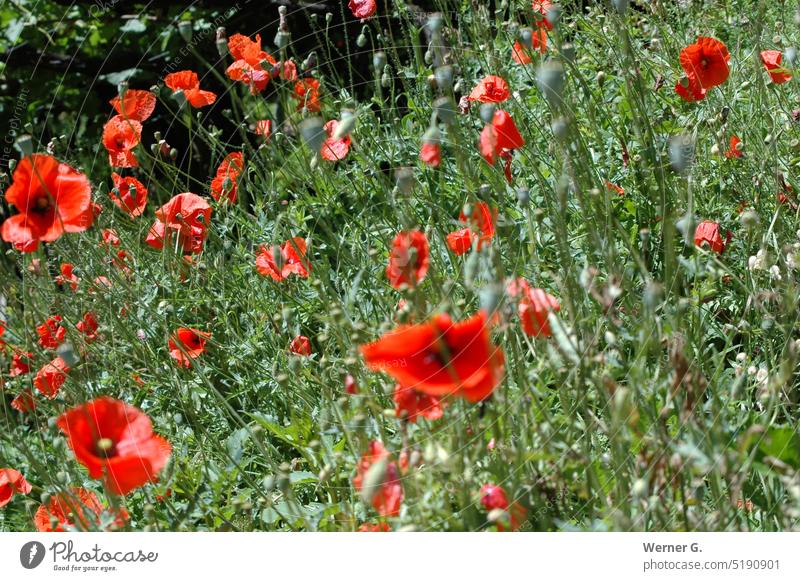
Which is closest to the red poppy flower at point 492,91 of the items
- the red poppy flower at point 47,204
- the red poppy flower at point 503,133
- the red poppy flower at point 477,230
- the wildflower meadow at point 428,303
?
the wildflower meadow at point 428,303

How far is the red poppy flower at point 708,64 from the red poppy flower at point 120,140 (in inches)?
36.3

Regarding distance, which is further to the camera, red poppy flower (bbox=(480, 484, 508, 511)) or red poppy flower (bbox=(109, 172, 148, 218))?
red poppy flower (bbox=(109, 172, 148, 218))

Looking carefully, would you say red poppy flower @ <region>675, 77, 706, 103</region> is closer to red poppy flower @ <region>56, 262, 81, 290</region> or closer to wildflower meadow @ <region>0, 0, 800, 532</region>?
wildflower meadow @ <region>0, 0, 800, 532</region>

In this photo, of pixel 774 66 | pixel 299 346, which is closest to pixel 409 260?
pixel 299 346

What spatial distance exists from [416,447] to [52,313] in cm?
113

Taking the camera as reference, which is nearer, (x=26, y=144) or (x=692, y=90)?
(x=26, y=144)

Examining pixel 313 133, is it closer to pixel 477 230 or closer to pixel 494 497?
pixel 477 230

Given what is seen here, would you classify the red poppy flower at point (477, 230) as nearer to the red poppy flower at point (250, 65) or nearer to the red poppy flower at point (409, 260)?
the red poppy flower at point (409, 260)

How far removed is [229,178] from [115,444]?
81 centimetres

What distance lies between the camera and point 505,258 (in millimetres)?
1309

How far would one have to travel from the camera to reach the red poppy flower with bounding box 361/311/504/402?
77 centimetres

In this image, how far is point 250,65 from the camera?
1518 mm
